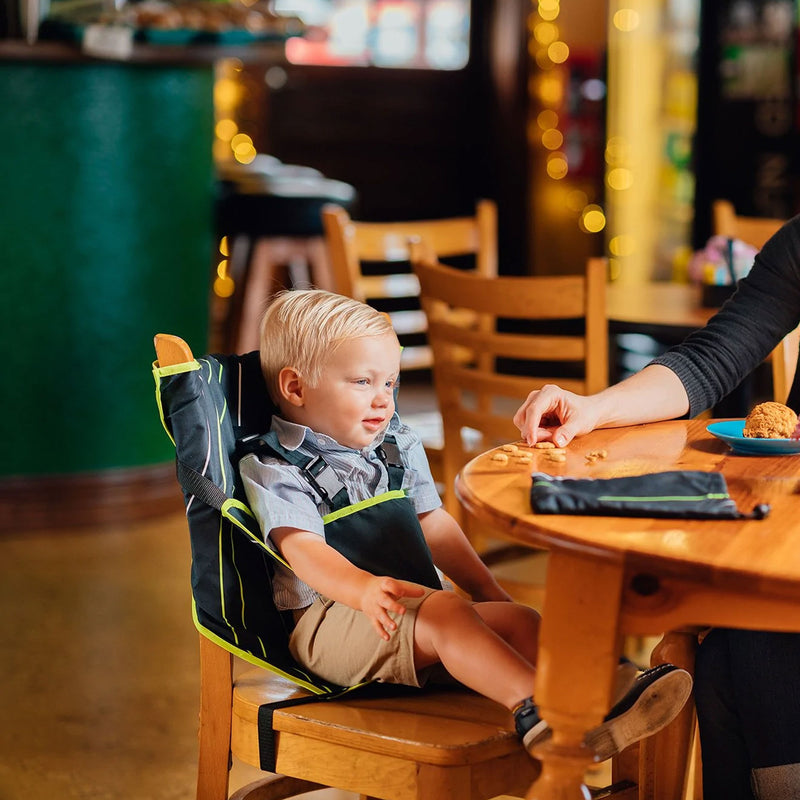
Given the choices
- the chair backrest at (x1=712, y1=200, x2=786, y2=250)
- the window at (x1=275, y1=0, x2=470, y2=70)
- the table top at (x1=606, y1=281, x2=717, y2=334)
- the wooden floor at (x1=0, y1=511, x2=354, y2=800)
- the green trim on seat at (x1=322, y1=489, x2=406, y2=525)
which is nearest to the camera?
the green trim on seat at (x1=322, y1=489, x2=406, y2=525)

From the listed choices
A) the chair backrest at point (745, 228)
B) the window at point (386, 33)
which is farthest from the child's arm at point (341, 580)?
the window at point (386, 33)

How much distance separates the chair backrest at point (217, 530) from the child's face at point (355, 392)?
0.42 ft

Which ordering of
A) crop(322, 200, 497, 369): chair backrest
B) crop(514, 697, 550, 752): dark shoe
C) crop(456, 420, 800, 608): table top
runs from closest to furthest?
crop(456, 420, 800, 608): table top, crop(514, 697, 550, 752): dark shoe, crop(322, 200, 497, 369): chair backrest

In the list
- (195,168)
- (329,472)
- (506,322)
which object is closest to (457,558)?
(329,472)

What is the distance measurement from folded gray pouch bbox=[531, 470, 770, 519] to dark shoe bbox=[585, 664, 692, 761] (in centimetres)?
24

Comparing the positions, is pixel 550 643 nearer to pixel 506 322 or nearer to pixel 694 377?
pixel 694 377

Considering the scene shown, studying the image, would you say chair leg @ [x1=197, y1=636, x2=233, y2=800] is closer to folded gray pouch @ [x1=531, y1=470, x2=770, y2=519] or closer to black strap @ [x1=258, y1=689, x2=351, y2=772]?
black strap @ [x1=258, y1=689, x2=351, y2=772]

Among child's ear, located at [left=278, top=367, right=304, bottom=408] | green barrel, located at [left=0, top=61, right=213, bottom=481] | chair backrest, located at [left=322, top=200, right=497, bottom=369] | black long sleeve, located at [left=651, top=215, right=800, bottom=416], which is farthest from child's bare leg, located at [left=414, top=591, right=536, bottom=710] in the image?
green barrel, located at [left=0, top=61, right=213, bottom=481]

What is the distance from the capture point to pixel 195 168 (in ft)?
13.0

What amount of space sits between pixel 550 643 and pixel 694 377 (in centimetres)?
64

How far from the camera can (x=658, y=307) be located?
2.93 meters

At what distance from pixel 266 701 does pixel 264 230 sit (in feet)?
10.3

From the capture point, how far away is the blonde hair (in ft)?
5.46

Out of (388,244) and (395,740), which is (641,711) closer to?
(395,740)
